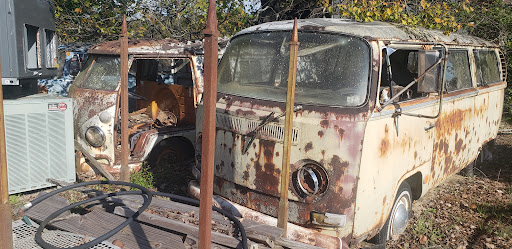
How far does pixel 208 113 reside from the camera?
2424mm

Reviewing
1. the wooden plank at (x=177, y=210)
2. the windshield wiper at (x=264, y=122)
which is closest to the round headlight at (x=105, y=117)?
the wooden plank at (x=177, y=210)

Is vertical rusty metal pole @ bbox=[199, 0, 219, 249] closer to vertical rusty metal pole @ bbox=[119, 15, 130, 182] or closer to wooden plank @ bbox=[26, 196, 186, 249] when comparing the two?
wooden plank @ bbox=[26, 196, 186, 249]

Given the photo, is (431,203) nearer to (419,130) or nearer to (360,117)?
(419,130)

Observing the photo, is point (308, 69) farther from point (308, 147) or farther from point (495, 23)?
point (495, 23)

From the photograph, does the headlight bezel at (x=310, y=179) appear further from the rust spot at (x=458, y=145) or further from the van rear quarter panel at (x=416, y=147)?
the rust spot at (x=458, y=145)

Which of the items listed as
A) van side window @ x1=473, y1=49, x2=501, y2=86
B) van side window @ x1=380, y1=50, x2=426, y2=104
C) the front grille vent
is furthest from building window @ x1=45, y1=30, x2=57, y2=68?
van side window @ x1=473, y1=49, x2=501, y2=86

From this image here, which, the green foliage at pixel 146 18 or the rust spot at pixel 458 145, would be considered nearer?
the rust spot at pixel 458 145

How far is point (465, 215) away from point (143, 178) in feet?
14.2

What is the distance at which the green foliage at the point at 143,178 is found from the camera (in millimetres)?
6234

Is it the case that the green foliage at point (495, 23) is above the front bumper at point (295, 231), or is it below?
above

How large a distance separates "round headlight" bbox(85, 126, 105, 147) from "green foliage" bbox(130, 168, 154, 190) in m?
0.65

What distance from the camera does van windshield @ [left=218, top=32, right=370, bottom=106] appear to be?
3957 mm

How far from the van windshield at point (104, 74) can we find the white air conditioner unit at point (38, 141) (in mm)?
852

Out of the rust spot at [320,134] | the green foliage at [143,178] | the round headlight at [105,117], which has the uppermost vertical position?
the rust spot at [320,134]
